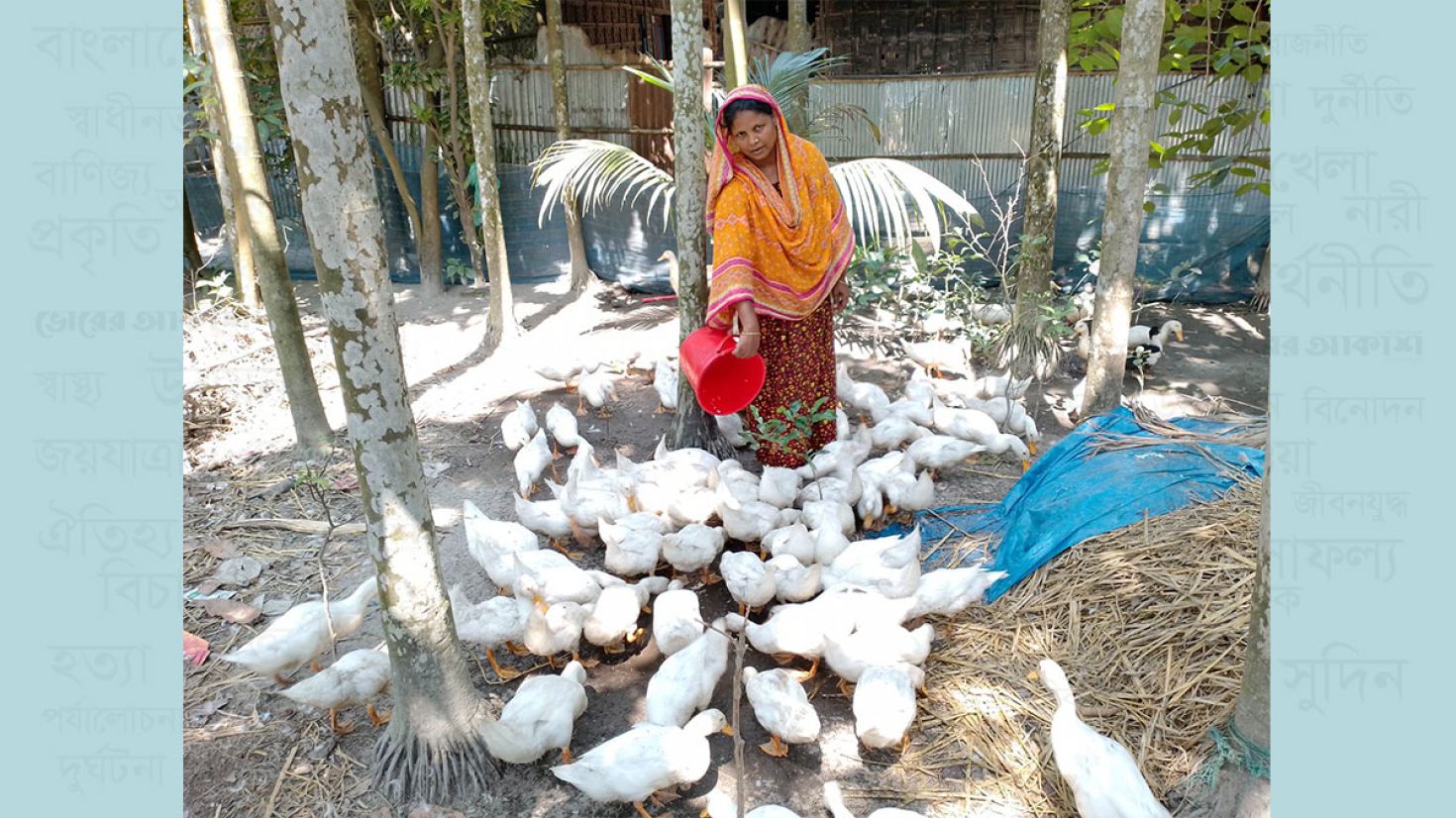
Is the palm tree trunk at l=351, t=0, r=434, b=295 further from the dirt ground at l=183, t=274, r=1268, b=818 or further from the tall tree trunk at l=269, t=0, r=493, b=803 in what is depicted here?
the tall tree trunk at l=269, t=0, r=493, b=803

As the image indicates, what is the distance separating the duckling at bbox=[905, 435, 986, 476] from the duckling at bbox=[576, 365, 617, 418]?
76.7 inches

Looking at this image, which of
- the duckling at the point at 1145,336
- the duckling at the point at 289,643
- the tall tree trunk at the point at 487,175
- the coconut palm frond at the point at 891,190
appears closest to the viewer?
the duckling at the point at 289,643

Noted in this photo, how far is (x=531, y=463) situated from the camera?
4078mm

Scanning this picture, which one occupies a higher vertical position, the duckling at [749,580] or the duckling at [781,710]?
the duckling at [749,580]

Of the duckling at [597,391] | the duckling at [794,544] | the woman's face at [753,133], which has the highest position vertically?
the woman's face at [753,133]

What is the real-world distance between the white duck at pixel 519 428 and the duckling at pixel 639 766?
2.49m

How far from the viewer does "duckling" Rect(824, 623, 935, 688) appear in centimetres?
260

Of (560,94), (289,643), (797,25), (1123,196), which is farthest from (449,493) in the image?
(797,25)

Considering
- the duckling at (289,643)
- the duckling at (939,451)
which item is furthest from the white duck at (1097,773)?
the duckling at (289,643)

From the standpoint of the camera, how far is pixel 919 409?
4.43 meters

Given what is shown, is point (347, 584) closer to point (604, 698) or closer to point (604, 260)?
point (604, 698)

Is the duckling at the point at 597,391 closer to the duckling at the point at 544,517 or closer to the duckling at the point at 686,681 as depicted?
the duckling at the point at 544,517

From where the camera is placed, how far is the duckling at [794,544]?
10.4 feet

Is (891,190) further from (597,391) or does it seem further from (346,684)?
(346,684)
